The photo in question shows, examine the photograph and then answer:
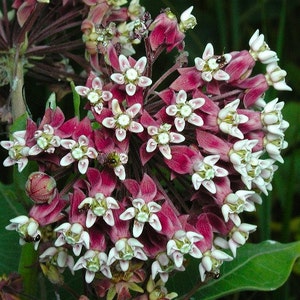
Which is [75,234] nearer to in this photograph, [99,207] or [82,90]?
[99,207]

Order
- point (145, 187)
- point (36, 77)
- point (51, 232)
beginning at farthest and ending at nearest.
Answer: point (36, 77) < point (51, 232) < point (145, 187)

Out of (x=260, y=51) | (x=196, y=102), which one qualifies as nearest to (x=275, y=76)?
(x=260, y=51)

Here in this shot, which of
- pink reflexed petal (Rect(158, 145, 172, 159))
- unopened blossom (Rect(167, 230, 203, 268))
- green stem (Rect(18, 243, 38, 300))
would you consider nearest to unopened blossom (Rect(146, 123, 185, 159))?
pink reflexed petal (Rect(158, 145, 172, 159))

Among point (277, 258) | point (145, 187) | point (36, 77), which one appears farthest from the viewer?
point (36, 77)

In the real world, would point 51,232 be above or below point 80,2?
below

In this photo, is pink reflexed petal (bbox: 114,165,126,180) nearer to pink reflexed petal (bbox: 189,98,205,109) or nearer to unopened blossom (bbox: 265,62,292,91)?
pink reflexed petal (bbox: 189,98,205,109)

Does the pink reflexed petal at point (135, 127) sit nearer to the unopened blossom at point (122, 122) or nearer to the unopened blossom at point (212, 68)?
the unopened blossom at point (122, 122)

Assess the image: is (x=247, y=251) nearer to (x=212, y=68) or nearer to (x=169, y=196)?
(x=169, y=196)

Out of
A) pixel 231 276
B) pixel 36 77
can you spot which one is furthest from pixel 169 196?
pixel 36 77
